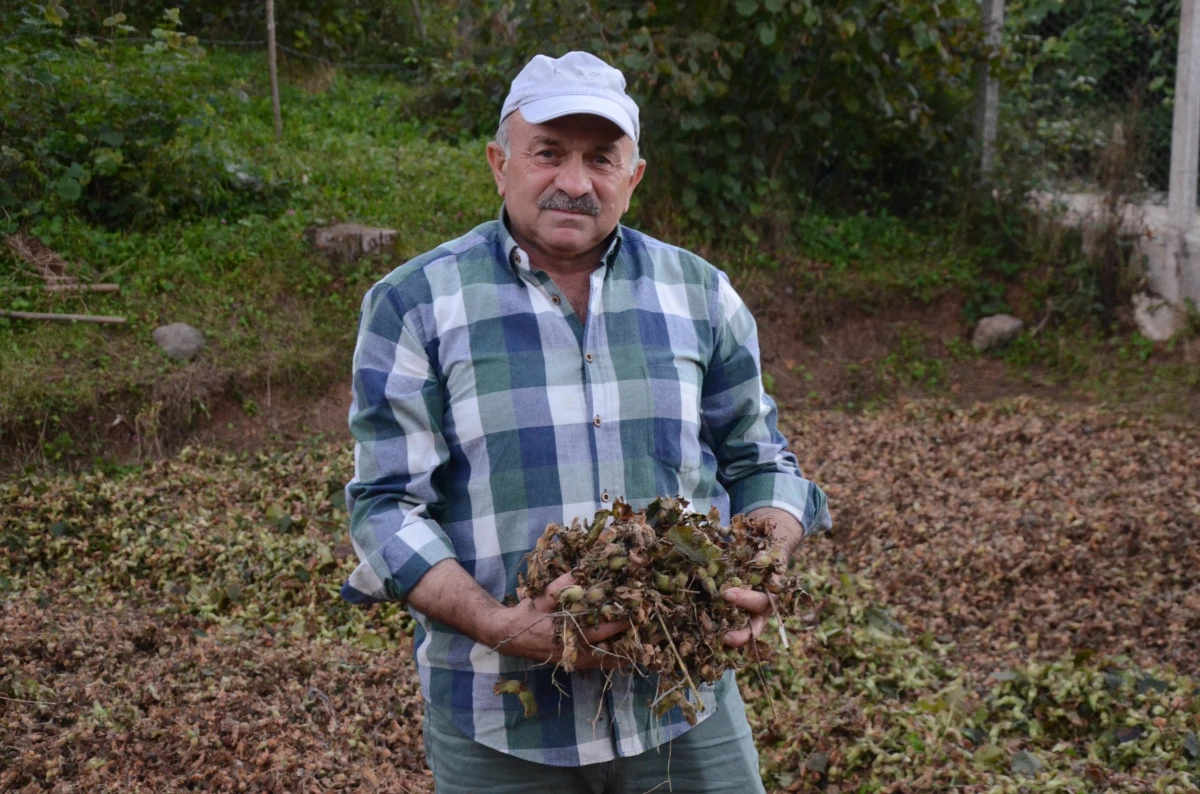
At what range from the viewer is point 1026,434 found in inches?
261

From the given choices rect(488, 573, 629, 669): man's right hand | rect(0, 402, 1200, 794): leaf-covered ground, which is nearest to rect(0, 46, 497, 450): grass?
rect(0, 402, 1200, 794): leaf-covered ground

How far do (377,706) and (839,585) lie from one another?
7.03ft

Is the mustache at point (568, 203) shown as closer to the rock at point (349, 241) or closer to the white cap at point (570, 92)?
the white cap at point (570, 92)

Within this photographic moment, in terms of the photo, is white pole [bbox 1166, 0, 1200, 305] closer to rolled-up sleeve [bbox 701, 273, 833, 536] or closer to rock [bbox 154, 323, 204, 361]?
rock [bbox 154, 323, 204, 361]

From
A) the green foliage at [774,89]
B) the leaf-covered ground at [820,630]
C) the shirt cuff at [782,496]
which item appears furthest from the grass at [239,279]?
the shirt cuff at [782,496]

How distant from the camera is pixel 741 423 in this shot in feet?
7.20

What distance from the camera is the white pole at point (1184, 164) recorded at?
7.44 m

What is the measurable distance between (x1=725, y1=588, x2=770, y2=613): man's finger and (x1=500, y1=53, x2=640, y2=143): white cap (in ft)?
2.70

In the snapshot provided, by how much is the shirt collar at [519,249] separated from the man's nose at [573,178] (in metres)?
0.09

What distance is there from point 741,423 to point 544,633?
0.63 m

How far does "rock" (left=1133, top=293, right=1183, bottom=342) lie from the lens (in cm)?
761

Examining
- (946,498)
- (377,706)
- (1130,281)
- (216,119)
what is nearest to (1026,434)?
(946,498)

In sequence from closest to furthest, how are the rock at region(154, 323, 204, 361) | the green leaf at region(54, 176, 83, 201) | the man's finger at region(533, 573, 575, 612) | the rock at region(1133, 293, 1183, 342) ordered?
the man's finger at region(533, 573, 575, 612) < the rock at region(154, 323, 204, 361) < the green leaf at region(54, 176, 83, 201) < the rock at region(1133, 293, 1183, 342)

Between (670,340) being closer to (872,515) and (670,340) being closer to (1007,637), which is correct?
(1007,637)
